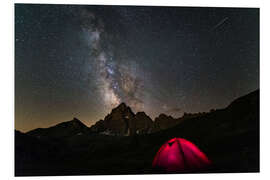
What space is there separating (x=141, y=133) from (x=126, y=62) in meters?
0.95

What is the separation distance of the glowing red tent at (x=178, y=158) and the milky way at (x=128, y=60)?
40 cm

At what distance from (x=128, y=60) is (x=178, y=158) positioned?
Result: 4.69 ft

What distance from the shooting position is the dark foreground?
14.4ft

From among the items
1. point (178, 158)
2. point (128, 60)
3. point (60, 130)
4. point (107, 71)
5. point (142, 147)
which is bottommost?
point (178, 158)

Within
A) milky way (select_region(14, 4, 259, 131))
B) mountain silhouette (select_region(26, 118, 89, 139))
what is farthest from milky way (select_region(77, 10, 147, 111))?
mountain silhouette (select_region(26, 118, 89, 139))

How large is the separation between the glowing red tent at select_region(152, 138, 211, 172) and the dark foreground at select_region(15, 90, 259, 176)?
0.24 ft

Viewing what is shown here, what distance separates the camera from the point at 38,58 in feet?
14.6

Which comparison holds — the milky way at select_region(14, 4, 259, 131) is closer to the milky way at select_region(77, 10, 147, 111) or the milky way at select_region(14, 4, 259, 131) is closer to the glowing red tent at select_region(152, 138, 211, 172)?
the milky way at select_region(77, 10, 147, 111)

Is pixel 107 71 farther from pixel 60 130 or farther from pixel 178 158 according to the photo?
pixel 178 158

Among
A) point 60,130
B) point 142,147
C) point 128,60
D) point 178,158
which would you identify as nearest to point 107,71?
point 128,60

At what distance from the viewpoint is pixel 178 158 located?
4.48 m

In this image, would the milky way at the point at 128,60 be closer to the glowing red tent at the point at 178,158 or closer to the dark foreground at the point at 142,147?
the dark foreground at the point at 142,147
